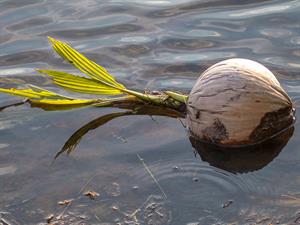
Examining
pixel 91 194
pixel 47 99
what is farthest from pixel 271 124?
pixel 47 99

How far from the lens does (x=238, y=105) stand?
3.09 metres

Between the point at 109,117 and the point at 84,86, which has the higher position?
the point at 84,86

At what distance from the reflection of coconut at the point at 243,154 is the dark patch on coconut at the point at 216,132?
5 cm

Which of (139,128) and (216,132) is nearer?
(216,132)

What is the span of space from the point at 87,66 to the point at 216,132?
88 centimetres

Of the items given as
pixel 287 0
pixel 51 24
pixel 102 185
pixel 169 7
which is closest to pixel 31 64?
pixel 51 24

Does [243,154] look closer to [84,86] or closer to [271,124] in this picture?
[271,124]

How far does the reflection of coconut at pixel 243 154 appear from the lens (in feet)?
10.2

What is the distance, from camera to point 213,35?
466 cm

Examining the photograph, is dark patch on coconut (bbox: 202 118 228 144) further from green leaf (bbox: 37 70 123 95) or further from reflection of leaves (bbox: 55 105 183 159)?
green leaf (bbox: 37 70 123 95)

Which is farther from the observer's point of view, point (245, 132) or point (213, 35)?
point (213, 35)

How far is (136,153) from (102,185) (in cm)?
33

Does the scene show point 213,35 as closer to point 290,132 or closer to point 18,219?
point 290,132

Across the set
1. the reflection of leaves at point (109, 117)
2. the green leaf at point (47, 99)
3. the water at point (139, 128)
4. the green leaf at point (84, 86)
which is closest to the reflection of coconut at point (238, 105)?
the water at point (139, 128)
